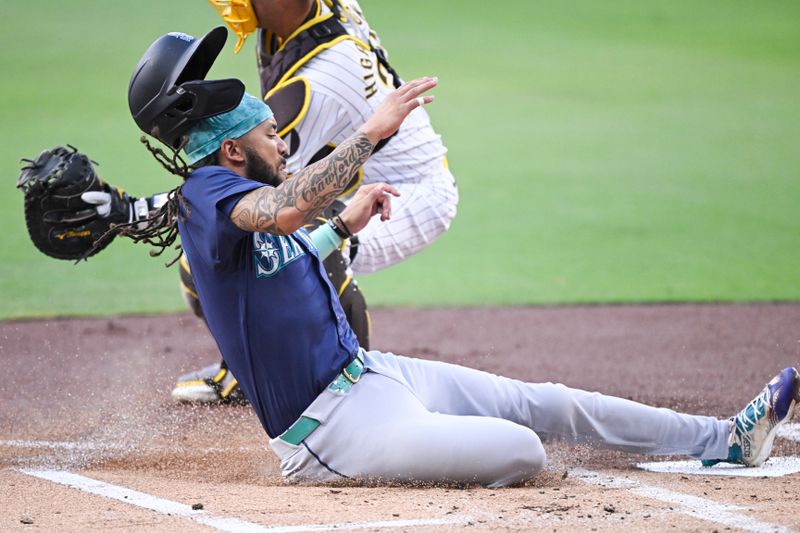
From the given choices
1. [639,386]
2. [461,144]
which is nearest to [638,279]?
[639,386]

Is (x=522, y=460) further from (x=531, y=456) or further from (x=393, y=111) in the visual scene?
(x=393, y=111)

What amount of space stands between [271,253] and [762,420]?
5.21 feet

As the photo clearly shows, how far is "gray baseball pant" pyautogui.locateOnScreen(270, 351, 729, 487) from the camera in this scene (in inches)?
125

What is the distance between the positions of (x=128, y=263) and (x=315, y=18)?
4.42 m

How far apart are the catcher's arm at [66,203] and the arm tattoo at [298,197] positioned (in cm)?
151

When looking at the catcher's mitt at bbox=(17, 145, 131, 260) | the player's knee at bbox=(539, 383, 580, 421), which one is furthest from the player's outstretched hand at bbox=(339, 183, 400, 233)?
the catcher's mitt at bbox=(17, 145, 131, 260)

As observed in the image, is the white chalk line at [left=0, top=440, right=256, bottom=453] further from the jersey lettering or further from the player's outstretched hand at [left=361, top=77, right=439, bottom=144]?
the player's outstretched hand at [left=361, top=77, right=439, bottom=144]

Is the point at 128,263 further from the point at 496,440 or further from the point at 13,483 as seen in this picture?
the point at 496,440

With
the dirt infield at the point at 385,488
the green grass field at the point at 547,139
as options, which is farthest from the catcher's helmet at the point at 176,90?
the green grass field at the point at 547,139

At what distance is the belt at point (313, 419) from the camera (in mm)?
3240

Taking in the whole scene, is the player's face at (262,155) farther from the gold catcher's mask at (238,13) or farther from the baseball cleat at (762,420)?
the baseball cleat at (762,420)

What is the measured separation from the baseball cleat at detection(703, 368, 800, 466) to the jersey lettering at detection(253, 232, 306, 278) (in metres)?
1.48

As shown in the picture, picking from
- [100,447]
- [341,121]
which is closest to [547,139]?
[341,121]

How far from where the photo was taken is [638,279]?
8008mm
